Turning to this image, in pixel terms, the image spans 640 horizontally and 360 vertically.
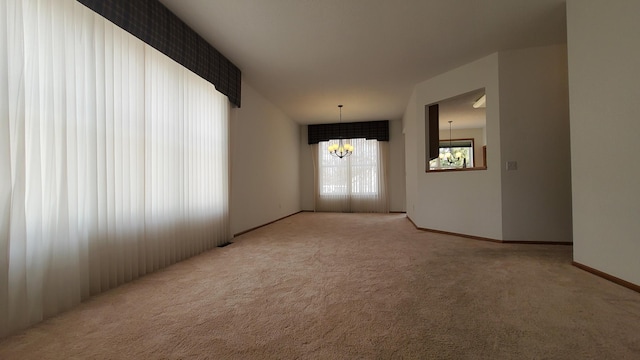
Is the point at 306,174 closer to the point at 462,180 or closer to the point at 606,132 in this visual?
the point at 462,180

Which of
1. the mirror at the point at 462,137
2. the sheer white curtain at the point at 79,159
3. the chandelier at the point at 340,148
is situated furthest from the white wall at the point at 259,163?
the mirror at the point at 462,137

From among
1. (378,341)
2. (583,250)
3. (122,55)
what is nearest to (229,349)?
(378,341)

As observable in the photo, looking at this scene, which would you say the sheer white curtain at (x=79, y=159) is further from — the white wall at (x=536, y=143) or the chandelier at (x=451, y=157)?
the chandelier at (x=451, y=157)

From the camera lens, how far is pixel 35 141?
162 centimetres

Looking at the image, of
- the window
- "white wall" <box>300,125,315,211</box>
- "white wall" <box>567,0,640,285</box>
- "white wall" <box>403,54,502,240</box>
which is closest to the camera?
"white wall" <box>567,0,640,285</box>

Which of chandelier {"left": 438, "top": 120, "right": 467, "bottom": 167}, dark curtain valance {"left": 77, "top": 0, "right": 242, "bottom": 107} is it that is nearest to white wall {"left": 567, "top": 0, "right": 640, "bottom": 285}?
dark curtain valance {"left": 77, "top": 0, "right": 242, "bottom": 107}

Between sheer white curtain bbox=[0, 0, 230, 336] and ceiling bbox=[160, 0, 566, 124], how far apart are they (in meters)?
0.83

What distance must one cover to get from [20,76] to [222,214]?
Answer: 2498 millimetres

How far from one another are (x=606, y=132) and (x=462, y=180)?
6.20ft

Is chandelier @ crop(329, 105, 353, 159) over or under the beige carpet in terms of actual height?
over

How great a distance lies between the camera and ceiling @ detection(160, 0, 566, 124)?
2.59 m

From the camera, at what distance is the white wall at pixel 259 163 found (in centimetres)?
432

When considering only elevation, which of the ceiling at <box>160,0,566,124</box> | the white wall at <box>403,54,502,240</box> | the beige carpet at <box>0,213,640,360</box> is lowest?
the beige carpet at <box>0,213,640,360</box>

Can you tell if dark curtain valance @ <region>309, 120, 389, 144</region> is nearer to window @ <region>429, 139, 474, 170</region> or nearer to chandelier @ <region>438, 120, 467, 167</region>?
window @ <region>429, 139, 474, 170</region>
